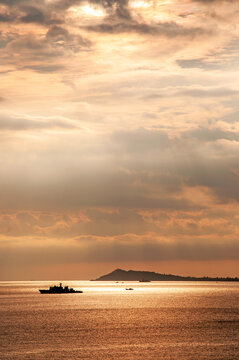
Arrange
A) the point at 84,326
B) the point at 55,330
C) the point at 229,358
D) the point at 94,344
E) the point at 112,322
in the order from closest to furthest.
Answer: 1. the point at 229,358
2. the point at 94,344
3. the point at 55,330
4. the point at 84,326
5. the point at 112,322

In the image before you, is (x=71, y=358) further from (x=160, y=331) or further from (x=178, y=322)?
(x=178, y=322)

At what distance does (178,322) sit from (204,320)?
38.9ft

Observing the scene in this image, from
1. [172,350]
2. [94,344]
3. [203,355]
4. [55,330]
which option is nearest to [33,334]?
[55,330]

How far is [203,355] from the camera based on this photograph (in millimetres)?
94875

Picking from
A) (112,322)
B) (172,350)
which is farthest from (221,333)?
(112,322)

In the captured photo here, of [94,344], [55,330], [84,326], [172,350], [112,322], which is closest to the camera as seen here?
[172,350]

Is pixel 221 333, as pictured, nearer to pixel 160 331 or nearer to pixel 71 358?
pixel 160 331

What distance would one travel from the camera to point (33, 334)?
127125 mm

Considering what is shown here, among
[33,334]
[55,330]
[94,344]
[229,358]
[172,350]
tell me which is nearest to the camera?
[229,358]

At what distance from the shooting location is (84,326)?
14938cm

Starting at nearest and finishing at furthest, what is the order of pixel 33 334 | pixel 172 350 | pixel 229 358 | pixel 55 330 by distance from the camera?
pixel 229 358 → pixel 172 350 → pixel 33 334 → pixel 55 330

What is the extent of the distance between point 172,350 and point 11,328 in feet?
183

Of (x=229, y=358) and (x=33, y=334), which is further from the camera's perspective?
(x=33, y=334)

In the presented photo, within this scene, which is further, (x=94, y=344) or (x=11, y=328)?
(x=11, y=328)
